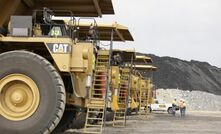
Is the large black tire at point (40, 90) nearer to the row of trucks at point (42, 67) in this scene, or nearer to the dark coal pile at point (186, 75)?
the row of trucks at point (42, 67)

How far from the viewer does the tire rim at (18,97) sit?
8648 mm

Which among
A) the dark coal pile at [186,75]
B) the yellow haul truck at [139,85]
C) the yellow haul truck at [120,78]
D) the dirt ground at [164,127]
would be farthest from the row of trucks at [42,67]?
the dark coal pile at [186,75]

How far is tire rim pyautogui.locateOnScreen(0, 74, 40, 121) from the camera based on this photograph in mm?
8648

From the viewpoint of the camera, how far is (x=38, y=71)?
8742 millimetres

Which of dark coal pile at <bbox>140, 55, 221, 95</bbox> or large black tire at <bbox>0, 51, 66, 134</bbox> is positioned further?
Result: dark coal pile at <bbox>140, 55, 221, 95</bbox>

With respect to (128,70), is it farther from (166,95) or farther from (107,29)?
(166,95)

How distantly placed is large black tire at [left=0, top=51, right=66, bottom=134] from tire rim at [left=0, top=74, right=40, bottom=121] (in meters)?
0.07

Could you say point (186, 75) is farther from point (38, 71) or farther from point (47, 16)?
point (38, 71)

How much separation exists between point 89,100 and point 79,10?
237 centimetres

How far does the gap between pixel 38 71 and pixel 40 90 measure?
335mm

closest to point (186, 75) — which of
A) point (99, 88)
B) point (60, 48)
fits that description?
point (99, 88)

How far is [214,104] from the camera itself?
61250 millimetres

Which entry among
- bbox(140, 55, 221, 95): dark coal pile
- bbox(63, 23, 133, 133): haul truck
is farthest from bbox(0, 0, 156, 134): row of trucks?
bbox(140, 55, 221, 95): dark coal pile

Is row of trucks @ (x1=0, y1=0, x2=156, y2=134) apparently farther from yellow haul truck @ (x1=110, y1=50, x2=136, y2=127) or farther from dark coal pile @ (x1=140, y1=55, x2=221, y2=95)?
dark coal pile @ (x1=140, y1=55, x2=221, y2=95)
